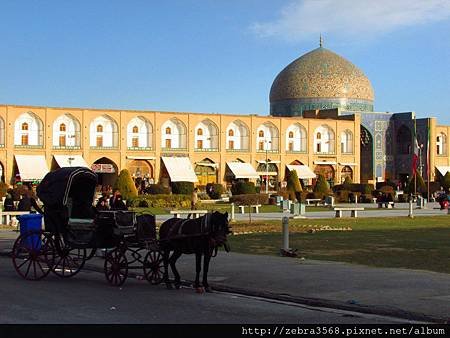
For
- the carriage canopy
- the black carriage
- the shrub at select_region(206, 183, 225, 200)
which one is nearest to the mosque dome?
the shrub at select_region(206, 183, 225, 200)

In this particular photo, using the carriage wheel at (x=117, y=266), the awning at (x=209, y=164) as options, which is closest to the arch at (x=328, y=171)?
the awning at (x=209, y=164)

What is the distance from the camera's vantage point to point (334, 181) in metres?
68.7

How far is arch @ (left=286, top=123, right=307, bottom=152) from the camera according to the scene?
66.7 meters

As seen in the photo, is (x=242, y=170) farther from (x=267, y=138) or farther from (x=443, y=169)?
(x=443, y=169)

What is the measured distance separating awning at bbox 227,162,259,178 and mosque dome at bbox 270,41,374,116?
12934 mm

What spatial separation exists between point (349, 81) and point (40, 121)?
31.4m

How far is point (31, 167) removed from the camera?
54031mm

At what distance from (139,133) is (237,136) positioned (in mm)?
9141

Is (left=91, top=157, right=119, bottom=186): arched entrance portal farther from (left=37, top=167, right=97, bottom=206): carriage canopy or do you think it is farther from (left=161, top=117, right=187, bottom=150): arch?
(left=37, top=167, right=97, bottom=206): carriage canopy

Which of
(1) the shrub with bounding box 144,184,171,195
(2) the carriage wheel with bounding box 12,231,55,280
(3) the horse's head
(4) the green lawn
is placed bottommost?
(4) the green lawn

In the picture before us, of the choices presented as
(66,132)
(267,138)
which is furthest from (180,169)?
(267,138)

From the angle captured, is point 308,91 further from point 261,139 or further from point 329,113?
point 261,139

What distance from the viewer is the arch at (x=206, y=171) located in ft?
201
